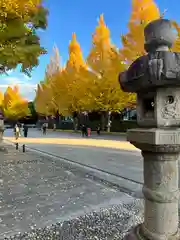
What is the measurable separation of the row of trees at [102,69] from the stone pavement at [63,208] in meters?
11.0

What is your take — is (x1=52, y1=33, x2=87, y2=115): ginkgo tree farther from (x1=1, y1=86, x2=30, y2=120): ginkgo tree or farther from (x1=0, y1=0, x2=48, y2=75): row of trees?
(x1=1, y1=86, x2=30, y2=120): ginkgo tree

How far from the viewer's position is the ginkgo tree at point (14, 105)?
52.7 meters

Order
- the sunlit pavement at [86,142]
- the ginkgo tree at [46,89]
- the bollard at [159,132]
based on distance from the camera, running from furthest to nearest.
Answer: the ginkgo tree at [46,89] < the sunlit pavement at [86,142] < the bollard at [159,132]

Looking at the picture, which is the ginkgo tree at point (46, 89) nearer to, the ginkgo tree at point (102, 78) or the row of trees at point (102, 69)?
the row of trees at point (102, 69)

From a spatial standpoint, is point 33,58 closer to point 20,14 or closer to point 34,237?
point 20,14

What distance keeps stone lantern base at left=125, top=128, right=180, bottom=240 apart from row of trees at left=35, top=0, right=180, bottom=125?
12.7 m

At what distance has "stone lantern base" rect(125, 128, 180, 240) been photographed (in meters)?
2.11

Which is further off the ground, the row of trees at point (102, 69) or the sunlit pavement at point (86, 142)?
the row of trees at point (102, 69)

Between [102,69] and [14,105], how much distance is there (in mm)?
34346

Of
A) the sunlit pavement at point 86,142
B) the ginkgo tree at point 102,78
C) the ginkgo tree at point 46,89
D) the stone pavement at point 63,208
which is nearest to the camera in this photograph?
the stone pavement at point 63,208

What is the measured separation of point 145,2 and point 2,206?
65.4 ft

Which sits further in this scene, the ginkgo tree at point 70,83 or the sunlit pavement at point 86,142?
the ginkgo tree at point 70,83

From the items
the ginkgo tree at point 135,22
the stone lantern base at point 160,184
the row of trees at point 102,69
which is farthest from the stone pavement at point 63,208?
the ginkgo tree at point 135,22

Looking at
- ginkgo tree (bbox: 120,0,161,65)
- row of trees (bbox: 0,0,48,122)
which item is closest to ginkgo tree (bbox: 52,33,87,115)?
ginkgo tree (bbox: 120,0,161,65)
